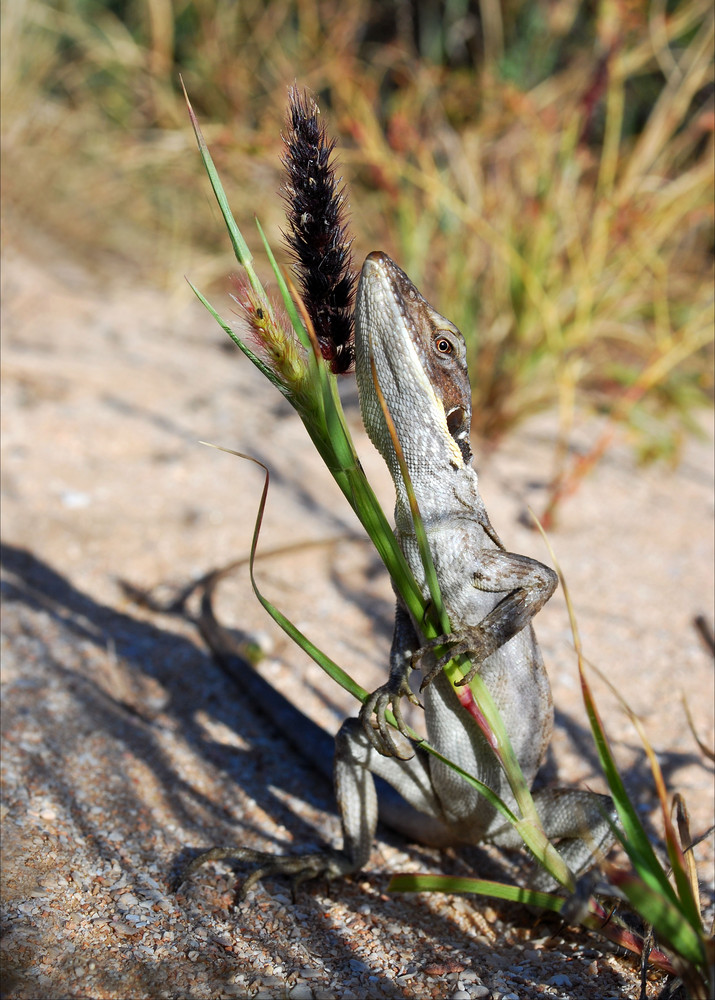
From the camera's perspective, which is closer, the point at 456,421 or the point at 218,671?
the point at 456,421

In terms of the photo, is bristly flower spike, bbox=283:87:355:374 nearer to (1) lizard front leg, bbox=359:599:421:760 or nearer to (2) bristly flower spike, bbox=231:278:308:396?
(2) bristly flower spike, bbox=231:278:308:396

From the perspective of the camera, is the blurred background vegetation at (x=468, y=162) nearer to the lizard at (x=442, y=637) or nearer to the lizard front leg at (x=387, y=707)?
the lizard at (x=442, y=637)

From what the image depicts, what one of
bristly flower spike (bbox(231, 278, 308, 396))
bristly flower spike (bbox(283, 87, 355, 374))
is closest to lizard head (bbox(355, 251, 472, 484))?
bristly flower spike (bbox(283, 87, 355, 374))

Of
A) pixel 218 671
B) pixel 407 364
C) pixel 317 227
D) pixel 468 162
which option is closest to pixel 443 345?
pixel 407 364

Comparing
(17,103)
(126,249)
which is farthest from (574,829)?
(126,249)

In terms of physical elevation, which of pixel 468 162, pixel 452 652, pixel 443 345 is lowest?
pixel 452 652

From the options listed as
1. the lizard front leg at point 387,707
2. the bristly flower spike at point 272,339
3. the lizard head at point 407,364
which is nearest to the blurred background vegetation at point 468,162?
the lizard head at point 407,364

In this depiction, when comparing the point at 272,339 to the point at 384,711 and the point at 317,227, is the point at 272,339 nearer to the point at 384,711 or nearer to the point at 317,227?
the point at 317,227

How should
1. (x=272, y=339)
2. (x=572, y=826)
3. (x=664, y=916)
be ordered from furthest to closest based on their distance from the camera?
(x=572, y=826)
(x=272, y=339)
(x=664, y=916)
